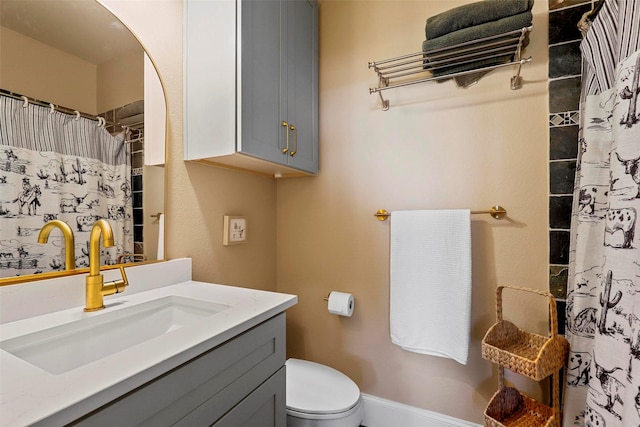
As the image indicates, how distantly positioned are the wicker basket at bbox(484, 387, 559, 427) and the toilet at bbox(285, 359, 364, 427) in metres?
0.50

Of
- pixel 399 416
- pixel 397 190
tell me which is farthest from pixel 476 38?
pixel 399 416

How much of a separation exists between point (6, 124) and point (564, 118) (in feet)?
5.98

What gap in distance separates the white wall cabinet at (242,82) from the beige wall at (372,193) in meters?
0.09

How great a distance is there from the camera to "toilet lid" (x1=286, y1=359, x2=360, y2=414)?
3.70ft

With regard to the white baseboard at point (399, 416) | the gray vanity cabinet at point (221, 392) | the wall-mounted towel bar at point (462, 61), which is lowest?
the white baseboard at point (399, 416)

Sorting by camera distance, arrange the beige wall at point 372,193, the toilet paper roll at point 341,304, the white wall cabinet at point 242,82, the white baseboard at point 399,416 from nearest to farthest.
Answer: the white wall cabinet at point 242,82 < the beige wall at point 372,193 < the white baseboard at point 399,416 < the toilet paper roll at point 341,304

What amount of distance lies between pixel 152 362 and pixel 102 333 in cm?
38

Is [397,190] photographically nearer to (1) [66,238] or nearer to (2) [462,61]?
(2) [462,61]

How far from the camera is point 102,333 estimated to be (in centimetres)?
78

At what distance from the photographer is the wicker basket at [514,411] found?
112 centimetres

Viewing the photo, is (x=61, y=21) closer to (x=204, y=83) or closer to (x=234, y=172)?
(x=204, y=83)

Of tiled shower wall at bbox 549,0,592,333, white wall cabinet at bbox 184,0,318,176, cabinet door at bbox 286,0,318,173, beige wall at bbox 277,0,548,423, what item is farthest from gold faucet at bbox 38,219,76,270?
tiled shower wall at bbox 549,0,592,333

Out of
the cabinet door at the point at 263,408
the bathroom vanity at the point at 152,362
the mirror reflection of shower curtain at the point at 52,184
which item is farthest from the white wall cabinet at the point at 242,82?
the cabinet door at the point at 263,408

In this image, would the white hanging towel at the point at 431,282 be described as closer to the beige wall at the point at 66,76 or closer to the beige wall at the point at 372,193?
the beige wall at the point at 372,193
